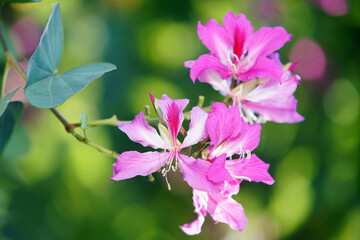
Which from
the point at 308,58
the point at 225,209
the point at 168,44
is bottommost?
the point at 308,58

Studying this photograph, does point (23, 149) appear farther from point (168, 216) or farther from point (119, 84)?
point (168, 216)

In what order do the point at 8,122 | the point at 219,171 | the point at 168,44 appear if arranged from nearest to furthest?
1. the point at 219,171
2. the point at 8,122
3. the point at 168,44

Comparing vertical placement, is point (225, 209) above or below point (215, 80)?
below

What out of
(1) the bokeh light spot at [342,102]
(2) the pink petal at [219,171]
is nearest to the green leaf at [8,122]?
(2) the pink petal at [219,171]

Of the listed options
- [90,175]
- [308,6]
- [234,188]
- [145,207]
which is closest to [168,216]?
[145,207]

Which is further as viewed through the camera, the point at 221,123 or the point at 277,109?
the point at 277,109

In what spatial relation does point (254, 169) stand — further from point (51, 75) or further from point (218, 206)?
point (51, 75)

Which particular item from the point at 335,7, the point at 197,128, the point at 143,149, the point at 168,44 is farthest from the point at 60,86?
the point at 335,7
